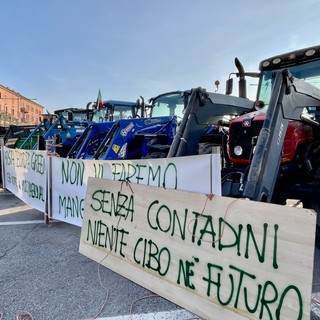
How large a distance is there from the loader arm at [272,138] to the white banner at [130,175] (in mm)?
388

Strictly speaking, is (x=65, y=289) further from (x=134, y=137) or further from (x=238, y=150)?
(x=134, y=137)

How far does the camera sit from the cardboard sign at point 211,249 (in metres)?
1.75

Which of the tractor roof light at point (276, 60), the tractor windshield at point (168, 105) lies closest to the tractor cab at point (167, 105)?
the tractor windshield at point (168, 105)

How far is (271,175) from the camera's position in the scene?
290cm

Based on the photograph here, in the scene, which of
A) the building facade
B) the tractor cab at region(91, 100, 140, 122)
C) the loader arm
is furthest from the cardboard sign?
the building facade

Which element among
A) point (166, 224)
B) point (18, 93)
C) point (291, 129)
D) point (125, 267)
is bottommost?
point (125, 267)

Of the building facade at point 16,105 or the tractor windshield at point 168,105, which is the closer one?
the tractor windshield at point 168,105

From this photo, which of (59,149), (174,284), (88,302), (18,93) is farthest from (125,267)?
(18,93)

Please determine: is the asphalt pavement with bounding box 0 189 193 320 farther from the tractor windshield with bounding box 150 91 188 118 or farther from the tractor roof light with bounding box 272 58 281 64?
the tractor windshield with bounding box 150 91 188 118

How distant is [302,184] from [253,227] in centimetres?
190

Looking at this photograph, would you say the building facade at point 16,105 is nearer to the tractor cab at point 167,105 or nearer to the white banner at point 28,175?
the white banner at point 28,175

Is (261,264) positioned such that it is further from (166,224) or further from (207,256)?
(166,224)

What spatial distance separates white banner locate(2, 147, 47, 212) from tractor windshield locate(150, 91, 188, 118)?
3311 millimetres

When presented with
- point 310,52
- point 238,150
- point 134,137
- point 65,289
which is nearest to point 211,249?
point 65,289
